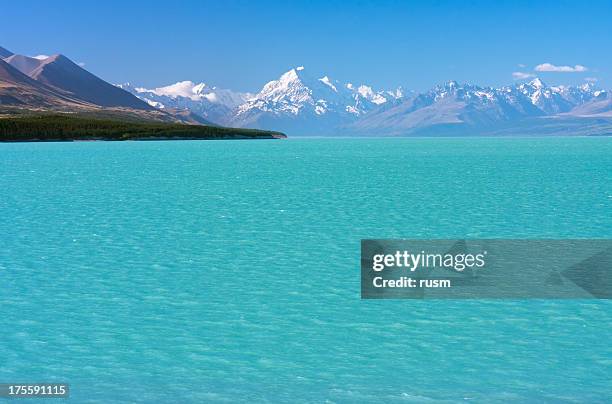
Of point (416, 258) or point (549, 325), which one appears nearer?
point (549, 325)

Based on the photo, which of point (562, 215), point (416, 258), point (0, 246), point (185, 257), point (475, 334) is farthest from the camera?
point (562, 215)

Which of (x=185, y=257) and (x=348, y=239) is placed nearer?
(x=185, y=257)

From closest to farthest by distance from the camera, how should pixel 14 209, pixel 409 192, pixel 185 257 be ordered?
pixel 185 257 < pixel 14 209 < pixel 409 192

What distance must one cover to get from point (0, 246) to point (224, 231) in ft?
49.9

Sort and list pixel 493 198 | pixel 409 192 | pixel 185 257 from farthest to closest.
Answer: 1. pixel 409 192
2. pixel 493 198
3. pixel 185 257

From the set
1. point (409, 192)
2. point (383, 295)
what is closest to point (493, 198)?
point (409, 192)

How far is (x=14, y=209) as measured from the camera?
6588 cm

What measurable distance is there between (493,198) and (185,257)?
4419 centimetres

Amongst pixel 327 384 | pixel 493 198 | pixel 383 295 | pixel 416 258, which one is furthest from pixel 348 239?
pixel 493 198

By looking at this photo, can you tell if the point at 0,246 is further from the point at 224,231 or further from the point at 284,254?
the point at 284,254

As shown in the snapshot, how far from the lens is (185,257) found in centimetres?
4109

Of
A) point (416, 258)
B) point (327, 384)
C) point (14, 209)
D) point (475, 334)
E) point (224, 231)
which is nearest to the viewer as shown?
point (327, 384)

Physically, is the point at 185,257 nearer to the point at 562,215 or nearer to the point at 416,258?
the point at 416,258

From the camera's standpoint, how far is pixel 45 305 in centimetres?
3023
